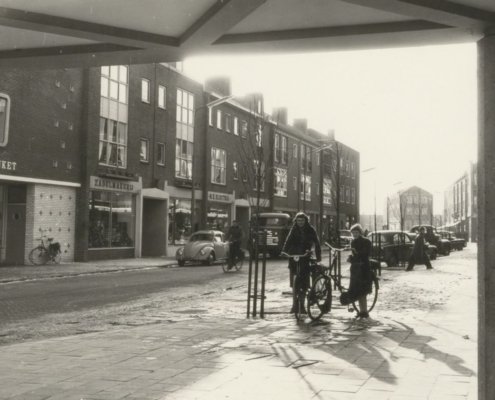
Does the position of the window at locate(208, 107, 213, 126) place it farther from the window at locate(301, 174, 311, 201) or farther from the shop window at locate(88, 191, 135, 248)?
the window at locate(301, 174, 311, 201)

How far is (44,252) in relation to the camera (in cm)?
2533

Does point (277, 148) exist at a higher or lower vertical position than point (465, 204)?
higher

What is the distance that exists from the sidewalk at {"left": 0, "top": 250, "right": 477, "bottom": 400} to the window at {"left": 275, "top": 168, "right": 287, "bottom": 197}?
43512 millimetres

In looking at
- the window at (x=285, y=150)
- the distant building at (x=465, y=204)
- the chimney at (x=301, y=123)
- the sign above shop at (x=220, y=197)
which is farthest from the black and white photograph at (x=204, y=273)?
the distant building at (x=465, y=204)

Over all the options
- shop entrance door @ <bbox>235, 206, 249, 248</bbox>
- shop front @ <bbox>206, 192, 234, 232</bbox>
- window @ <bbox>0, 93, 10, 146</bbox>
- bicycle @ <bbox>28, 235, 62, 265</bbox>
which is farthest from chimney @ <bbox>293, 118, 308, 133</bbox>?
window @ <bbox>0, 93, 10, 146</bbox>

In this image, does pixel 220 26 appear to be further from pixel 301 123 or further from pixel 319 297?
pixel 301 123

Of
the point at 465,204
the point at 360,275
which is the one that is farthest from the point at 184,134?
the point at 465,204

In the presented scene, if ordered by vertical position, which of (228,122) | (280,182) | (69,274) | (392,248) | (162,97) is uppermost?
(228,122)

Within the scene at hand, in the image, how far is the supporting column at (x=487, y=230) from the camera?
422 cm

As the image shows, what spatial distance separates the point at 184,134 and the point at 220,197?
5.90m

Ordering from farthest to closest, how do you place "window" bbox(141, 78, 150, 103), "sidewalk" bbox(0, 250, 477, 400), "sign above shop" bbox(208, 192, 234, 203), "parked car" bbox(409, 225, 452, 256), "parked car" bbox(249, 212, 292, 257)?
1. "sign above shop" bbox(208, 192, 234, 203)
2. "parked car" bbox(409, 225, 452, 256)
3. "window" bbox(141, 78, 150, 103)
4. "parked car" bbox(249, 212, 292, 257)
5. "sidewalk" bbox(0, 250, 477, 400)

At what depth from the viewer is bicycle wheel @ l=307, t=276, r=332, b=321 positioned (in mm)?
10289

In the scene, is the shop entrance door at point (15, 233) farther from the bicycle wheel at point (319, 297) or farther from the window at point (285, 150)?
the window at point (285, 150)

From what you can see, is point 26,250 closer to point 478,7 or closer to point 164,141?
point 164,141
